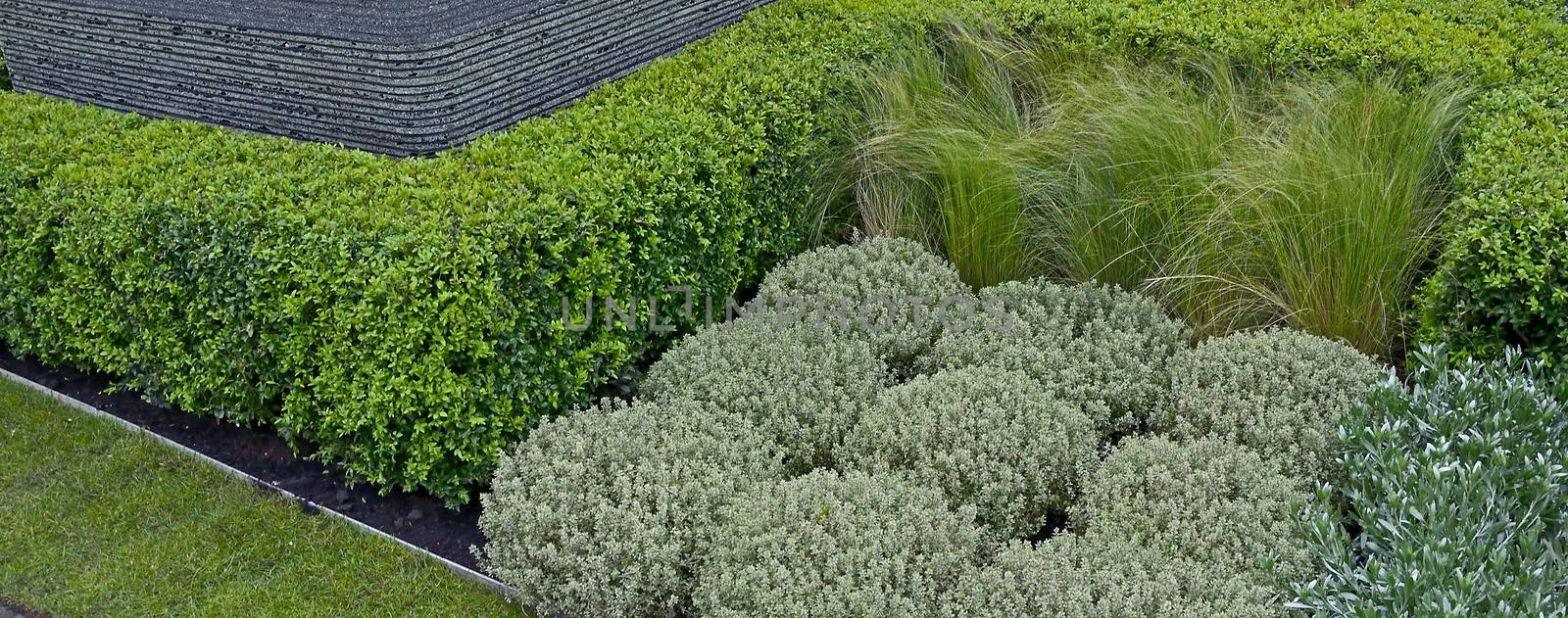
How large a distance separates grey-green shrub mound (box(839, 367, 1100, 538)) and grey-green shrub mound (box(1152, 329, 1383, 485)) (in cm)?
41

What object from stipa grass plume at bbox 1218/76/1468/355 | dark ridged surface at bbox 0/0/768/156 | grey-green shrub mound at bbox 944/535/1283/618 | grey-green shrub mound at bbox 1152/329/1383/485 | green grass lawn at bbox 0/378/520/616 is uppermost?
dark ridged surface at bbox 0/0/768/156

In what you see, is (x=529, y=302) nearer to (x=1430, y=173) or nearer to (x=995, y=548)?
(x=995, y=548)

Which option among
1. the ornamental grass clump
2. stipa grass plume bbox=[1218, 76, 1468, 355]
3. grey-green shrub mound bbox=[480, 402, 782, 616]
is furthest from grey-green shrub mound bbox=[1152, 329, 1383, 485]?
grey-green shrub mound bbox=[480, 402, 782, 616]

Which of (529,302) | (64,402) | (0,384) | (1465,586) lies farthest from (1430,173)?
(0,384)

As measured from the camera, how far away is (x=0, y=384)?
549cm

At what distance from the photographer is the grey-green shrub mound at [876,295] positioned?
4.69 metres

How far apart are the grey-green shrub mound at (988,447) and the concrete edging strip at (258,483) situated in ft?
4.23

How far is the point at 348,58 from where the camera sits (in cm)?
514

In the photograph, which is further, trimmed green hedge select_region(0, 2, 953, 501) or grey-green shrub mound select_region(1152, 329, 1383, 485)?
trimmed green hedge select_region(0, 2, 953, 501)

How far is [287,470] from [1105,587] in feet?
10.3

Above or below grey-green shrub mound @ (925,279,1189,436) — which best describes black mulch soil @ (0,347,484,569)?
below

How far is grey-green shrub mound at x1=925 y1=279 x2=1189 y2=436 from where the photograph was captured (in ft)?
14.2

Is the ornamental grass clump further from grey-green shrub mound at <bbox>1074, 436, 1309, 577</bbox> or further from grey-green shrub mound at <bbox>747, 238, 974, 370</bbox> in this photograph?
grey-green shrub mound at <bbox>747, 238, 974, 370</bbox>

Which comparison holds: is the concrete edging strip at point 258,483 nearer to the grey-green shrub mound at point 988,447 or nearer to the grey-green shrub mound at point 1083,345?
the grey-green shrub mound at point 988,447
